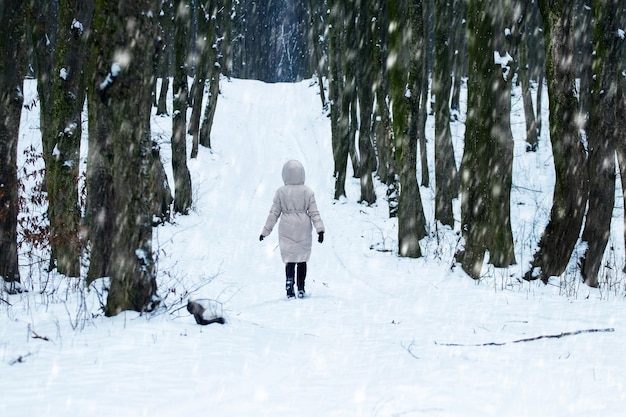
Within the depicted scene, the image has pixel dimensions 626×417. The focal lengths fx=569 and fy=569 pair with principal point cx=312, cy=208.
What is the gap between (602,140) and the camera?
941 cm

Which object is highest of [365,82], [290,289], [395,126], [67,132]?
[365,82]

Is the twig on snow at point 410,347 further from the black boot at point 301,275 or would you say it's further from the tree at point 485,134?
the tree at point 485,134

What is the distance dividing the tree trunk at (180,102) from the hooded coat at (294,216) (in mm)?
7707

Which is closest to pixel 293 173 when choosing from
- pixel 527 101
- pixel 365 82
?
pixel 365 82

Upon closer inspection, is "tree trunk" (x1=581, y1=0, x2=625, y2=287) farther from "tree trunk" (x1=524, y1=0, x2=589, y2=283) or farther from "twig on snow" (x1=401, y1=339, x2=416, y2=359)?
"twig on snow" (x1=401, y1=339, x2=416, y2=359)

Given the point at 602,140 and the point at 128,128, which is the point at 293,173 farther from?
the point at 602,140

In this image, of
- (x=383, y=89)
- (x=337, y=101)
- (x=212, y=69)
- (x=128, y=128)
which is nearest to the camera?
(x=128, y=128)

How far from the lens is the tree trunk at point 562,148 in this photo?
8.59 m

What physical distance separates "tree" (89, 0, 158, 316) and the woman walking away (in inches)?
108

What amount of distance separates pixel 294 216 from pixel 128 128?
335 centimetres

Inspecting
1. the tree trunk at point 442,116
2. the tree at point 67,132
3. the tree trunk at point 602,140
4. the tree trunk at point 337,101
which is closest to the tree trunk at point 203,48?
the tree trunk at point 337,101

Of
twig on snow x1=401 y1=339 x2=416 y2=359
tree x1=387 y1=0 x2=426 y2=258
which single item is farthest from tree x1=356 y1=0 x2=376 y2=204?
twig on snow x1=401 y1=339 x2=416 y2=359

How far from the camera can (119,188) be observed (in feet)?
18.0

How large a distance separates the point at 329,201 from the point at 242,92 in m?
24.9
